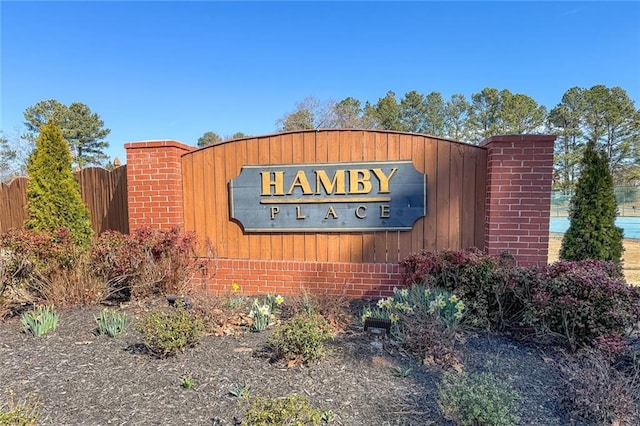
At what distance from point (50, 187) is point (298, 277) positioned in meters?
3.95

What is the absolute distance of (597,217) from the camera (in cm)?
486

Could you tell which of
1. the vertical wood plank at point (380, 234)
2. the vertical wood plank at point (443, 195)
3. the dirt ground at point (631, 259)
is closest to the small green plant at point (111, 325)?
the vertical wood plank at point (380, 234)

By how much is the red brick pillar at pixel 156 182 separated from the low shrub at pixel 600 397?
4.54 m

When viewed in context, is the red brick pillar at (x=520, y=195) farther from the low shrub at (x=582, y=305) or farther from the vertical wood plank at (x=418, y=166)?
the low shrub at (x=582, y=305)

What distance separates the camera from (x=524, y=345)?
3018 mm

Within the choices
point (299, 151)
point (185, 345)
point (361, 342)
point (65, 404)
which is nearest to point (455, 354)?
point (361, 342)

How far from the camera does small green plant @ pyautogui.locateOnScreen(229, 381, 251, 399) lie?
221cm

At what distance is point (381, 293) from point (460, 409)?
2.60m

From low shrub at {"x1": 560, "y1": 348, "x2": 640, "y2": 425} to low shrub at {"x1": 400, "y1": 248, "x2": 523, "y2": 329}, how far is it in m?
0.93

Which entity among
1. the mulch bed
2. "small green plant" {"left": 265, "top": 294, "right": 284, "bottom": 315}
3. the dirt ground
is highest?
"small green plant" {"left": 265, "top": 294, "right": 284, "bottom": 315}

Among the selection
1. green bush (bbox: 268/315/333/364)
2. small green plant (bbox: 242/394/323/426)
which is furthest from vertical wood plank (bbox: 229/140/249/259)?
small green plant (bbox: 242/394/323/426)

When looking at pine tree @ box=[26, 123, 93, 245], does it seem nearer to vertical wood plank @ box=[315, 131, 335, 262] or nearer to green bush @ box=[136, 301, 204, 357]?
green bush @ box=[136, 301, 204, 357]

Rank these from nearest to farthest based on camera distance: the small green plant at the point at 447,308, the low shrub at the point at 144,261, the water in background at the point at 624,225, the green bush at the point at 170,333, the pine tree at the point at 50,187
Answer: the green bush at the point at 170,333, the small green plant at the point at 447,308, the low shrub at the point at 144,261, the pine tree at the point at 50,187, the water in background at the point at 624,225

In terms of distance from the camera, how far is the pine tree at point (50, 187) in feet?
17.4
